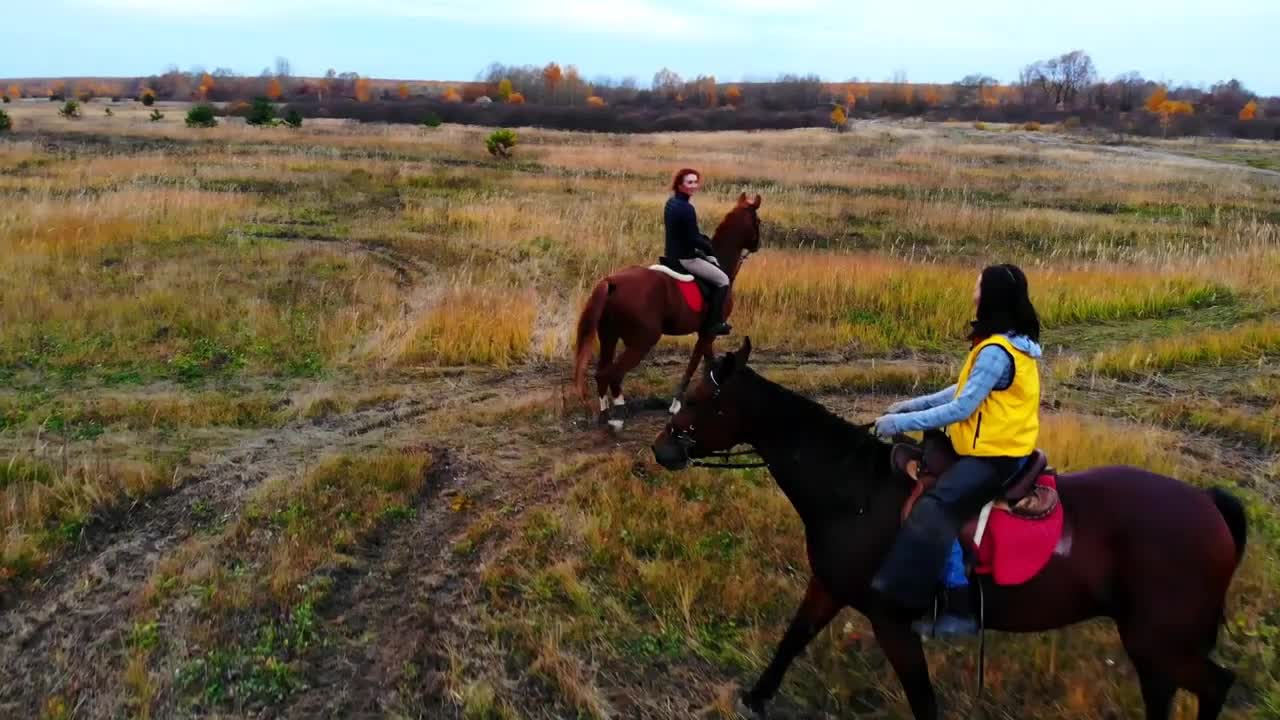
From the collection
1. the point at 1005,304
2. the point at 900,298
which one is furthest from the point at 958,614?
the point at 900,298

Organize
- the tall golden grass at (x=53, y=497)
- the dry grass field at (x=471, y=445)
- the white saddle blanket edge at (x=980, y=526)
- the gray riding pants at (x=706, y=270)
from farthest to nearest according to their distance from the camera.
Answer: the gray riding pants at (x=706, y=270) → the tall golden grass at (x=53, y=497) → the dry grass field at (x=471, y=445) → the white saddle blanket edge at (x=980, y=526)

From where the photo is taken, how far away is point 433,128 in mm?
53188

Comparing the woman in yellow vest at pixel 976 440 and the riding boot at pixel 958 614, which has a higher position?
the woman in yellow vest at pixel 976 440

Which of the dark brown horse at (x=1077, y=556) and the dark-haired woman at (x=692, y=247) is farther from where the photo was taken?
the dark-haired woman at (x=692, y=247)

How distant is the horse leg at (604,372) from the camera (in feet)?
27.9

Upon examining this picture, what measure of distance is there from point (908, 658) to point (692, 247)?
5.82 m

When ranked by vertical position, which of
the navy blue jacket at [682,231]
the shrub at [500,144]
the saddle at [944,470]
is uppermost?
the shrub at [500,144]

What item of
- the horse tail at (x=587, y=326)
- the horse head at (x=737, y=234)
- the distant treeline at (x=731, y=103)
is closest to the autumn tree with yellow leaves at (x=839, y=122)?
the distant treeline at (x=731, y=103)

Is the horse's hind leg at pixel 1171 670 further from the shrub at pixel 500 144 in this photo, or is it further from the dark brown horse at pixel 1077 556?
the shrub at pixel 500 144

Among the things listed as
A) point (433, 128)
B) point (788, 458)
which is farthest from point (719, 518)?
point (433, 128)

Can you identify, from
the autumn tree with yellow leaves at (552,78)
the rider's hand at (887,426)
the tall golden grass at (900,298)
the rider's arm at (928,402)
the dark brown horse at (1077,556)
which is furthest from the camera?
the autumn tree with yellow leaves at (552,78)

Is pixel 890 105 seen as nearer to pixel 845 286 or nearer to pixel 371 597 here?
pixel 845 286

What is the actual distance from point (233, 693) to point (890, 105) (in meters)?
117

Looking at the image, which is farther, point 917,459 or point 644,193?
point 644,193
